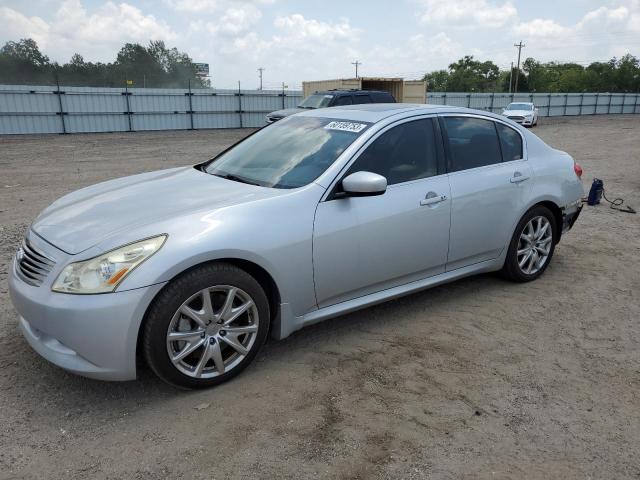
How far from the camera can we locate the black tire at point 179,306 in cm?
285

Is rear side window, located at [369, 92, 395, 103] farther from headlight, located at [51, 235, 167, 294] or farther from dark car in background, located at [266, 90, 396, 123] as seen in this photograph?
headlight, located at [51, 235, 167, 294]

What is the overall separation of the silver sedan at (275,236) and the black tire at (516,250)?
0.02 metres

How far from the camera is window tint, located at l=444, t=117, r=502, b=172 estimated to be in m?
4.22

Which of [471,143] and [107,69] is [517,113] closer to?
[471,143]

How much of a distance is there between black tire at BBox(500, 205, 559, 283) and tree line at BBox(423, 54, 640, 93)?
64.2 m

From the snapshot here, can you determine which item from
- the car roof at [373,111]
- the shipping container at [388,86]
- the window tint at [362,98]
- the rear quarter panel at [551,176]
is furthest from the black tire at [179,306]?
the shipping container at [388,86]

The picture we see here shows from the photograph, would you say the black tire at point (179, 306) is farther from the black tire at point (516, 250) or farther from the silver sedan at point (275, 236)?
the black tire at point (516, 250)

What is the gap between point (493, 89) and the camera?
86.1 meters

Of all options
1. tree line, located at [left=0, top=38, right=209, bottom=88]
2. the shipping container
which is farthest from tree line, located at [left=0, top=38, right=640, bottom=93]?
the shipping container

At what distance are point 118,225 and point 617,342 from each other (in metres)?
3.49

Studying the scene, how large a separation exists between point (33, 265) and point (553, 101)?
143 feet

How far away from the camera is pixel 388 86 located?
23.3 meters

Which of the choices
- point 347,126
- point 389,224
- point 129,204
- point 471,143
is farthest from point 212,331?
point 471,143

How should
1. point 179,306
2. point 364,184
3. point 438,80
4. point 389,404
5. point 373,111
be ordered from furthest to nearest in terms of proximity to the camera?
1. point 438,80
2. point 373,111
3. point 364,184
4. point 389,404
5. point 179,306
